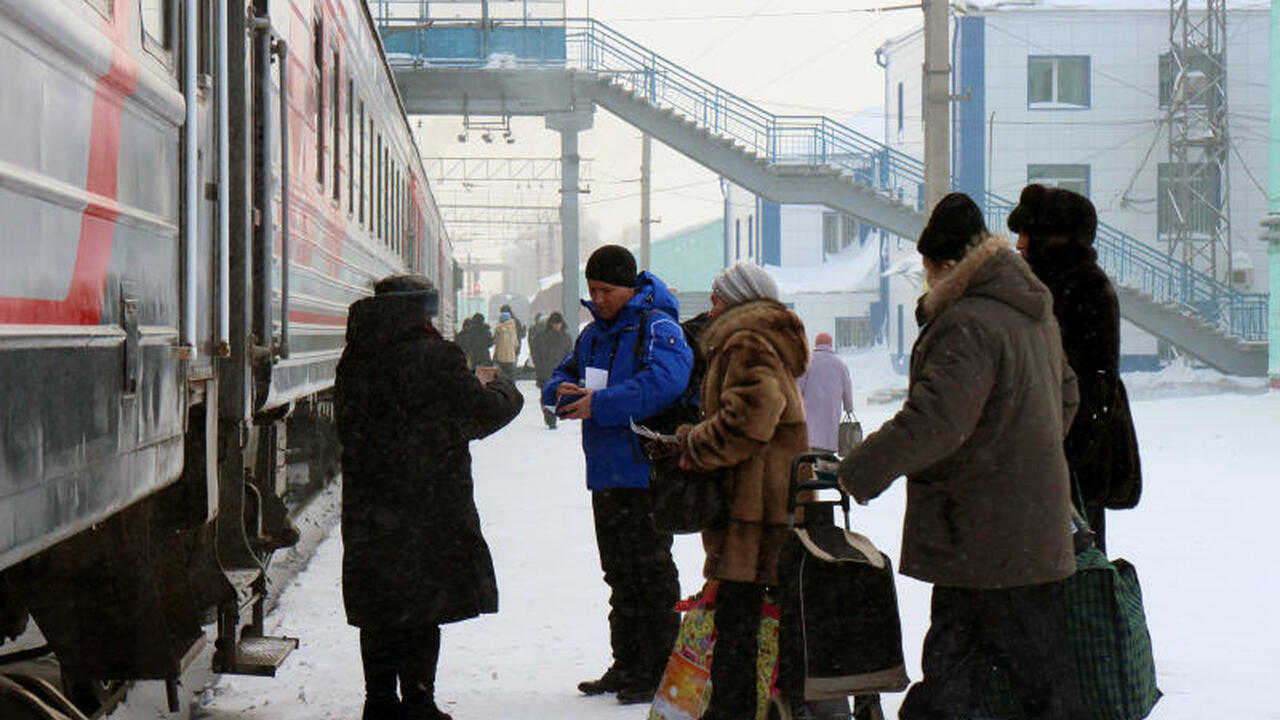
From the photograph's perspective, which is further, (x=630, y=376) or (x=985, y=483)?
(x=630, y=376)

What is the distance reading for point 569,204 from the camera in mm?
28469

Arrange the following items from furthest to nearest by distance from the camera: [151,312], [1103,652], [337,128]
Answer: [337,128] < [1103,652] < [151,312]

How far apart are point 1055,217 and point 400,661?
240 centimetres

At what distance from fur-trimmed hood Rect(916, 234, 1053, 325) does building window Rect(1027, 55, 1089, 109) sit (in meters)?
31.0

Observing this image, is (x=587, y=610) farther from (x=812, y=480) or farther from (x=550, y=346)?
(x=550, y=346)

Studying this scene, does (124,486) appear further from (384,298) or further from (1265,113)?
(1265,113)

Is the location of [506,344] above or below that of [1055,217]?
below

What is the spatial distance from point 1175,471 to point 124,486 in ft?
40.0

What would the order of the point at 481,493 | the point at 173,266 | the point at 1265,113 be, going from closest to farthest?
the point at 173,266
the point at 481,493
the point at 1265,113

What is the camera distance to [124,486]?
312 centimetres

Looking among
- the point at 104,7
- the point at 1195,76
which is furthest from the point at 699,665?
the point at 1195,76

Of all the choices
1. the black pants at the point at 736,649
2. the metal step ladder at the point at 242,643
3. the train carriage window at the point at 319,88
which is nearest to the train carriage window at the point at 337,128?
the train carriage window at the point at 319,88

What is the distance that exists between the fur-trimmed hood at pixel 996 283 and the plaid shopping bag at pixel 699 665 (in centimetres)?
110

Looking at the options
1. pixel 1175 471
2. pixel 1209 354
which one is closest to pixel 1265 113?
pixel 1209 354
